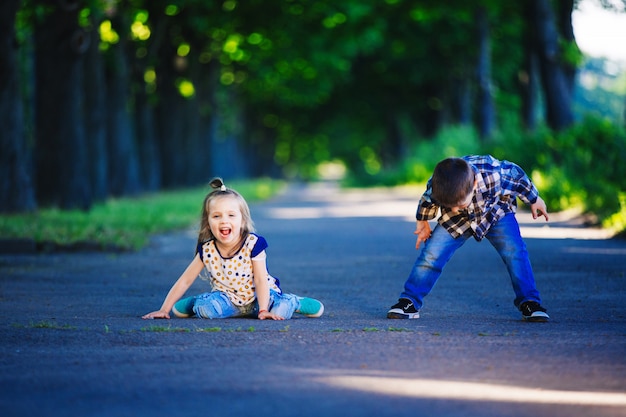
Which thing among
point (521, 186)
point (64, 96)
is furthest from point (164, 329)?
point (64, 96)

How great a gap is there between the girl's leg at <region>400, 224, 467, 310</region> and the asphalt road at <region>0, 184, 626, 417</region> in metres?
0.22

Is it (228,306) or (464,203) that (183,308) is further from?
(464,203)

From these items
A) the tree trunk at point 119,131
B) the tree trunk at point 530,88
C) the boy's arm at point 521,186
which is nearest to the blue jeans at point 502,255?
the boy's arm at point 521,186

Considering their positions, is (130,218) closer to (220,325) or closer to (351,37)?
(220,325)

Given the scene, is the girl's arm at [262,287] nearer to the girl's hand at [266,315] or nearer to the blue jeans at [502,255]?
the girl's hand at [266,315]

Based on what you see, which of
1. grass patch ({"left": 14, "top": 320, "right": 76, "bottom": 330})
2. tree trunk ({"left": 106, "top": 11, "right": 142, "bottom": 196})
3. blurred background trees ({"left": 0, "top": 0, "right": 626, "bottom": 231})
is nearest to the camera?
grass patch ({"left": 14, "top": 320, "right": 76, "bottom": 330})

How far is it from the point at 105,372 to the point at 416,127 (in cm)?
5447

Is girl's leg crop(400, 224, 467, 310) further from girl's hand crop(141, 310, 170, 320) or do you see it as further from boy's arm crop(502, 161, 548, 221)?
girl's hand crop(141, 310, 170, 320)

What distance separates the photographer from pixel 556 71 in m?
26.8

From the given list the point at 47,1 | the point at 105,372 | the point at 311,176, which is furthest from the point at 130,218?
the point at 311,176

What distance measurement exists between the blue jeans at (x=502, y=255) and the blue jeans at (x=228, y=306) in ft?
2.74

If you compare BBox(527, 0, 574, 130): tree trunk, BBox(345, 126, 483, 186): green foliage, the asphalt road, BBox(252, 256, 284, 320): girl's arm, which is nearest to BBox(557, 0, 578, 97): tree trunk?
BBox(527, 0, 574, 130): tree trunk

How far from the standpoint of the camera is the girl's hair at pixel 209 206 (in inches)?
306

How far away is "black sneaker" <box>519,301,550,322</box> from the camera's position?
25.4 feet
